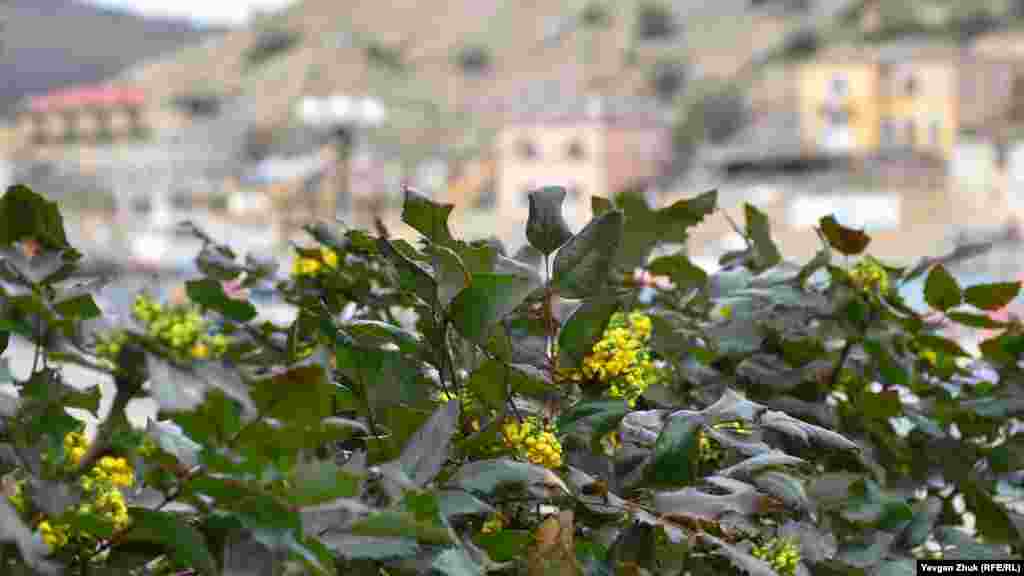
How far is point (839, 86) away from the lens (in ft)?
147

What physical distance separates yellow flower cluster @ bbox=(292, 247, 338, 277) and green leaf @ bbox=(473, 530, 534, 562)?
678 mm

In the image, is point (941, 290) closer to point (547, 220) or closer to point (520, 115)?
point (547, 220)

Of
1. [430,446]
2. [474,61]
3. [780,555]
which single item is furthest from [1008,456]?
[474,61]

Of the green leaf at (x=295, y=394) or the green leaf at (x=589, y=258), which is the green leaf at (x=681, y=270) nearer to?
the green leaf at (x=589, y=258)

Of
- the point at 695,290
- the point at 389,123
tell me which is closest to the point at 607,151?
the point at 389,123

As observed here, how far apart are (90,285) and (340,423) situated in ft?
0.97

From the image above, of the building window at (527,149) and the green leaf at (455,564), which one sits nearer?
the green leaf at (455,564)

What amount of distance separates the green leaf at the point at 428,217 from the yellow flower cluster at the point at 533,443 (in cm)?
15

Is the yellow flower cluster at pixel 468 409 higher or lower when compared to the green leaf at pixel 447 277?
lower

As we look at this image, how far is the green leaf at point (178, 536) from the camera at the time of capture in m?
0.95

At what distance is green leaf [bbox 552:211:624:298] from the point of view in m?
1.17

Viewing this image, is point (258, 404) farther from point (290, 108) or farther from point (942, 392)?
point (290, 108)

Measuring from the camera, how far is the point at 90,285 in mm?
1130

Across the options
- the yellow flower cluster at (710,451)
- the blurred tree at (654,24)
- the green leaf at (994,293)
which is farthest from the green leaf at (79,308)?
the blurred tree at (654,24)
